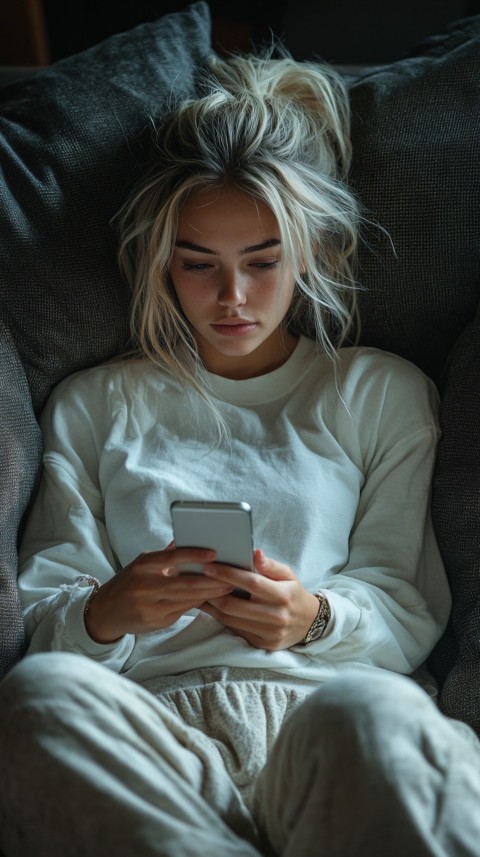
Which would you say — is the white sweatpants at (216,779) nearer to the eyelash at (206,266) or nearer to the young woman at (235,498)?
the young woman at (235,498)

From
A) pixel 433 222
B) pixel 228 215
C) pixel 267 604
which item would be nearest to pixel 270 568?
pixel 267 604

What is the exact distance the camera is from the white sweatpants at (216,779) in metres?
0.90

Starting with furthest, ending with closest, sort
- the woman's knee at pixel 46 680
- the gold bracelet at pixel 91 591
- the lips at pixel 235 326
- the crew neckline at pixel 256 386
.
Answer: the crew neckline at pixel 256 386
the lips at pixel 235 326
the gold bracelet at pixel 91 591
the woman's knee at pixel 46 680

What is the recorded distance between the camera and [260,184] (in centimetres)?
136

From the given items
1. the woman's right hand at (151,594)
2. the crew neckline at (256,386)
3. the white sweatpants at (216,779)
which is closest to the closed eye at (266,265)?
the crew neckline at (256,386)

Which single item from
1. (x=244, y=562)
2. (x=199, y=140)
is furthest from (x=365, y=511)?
(x=199, y=140)

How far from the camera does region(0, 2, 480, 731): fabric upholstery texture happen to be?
4.76 feet

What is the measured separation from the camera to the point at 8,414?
1413 mm

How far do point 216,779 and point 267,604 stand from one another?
233mm

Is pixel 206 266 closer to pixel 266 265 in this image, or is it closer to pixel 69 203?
pixel 266 265

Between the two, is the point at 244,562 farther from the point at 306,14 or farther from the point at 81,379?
the point at 306,14

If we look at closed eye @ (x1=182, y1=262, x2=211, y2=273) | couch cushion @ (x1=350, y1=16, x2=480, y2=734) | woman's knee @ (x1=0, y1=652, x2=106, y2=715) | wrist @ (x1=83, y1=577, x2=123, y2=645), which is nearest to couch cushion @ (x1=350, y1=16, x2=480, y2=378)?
couch cushion @ (x1=350, y1=16, x2=480, y2=734)

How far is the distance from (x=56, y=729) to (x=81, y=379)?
67cm

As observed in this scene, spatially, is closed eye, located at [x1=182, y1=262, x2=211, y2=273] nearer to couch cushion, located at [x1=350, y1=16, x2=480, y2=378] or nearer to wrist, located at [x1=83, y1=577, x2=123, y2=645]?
couch cushion, located at [x1=350, y1=16, x2=480, y2=378]
